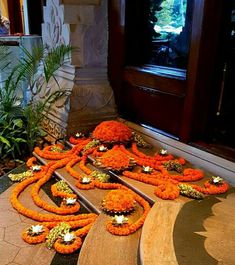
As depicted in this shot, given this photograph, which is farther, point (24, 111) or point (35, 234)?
point (24, 111)

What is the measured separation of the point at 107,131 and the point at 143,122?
22.5 inches

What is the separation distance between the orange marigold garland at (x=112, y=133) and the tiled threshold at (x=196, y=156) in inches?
11.1

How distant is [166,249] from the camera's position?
1.56 metres

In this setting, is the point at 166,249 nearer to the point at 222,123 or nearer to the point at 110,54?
the point at 222,123

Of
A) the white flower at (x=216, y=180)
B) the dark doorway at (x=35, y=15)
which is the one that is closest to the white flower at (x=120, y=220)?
the white flower at (x=216, y=180)

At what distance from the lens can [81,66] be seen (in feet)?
11.4

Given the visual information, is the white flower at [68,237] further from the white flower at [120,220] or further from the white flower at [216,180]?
the white flower at [216,180]

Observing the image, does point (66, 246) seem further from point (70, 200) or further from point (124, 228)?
point (70, 200)

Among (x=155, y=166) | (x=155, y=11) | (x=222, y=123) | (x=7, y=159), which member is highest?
(x=155, y=11)

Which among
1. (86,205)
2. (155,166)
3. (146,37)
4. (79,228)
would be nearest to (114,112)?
(146,37)

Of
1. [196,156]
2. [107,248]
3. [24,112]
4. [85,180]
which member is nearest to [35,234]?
[107,248]

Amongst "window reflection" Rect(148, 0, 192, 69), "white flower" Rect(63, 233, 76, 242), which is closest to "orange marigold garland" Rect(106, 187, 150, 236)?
"white flower" Rect(63, 233, 76, 242)

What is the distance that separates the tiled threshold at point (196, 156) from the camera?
98.3 inches

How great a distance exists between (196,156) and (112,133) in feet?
2.79
